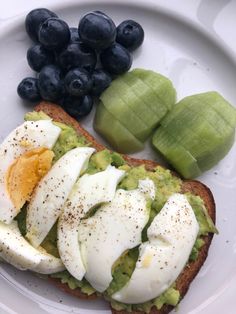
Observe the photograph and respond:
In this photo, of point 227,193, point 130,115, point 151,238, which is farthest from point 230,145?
point 151,238

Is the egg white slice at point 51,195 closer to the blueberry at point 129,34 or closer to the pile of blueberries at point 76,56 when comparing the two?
the pile of blueberries at point 76,56

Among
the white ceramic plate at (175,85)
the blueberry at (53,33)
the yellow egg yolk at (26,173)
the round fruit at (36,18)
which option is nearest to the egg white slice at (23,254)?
the yellow egg yolk at (26,173)

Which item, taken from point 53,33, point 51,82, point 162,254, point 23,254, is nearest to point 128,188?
point 162,254

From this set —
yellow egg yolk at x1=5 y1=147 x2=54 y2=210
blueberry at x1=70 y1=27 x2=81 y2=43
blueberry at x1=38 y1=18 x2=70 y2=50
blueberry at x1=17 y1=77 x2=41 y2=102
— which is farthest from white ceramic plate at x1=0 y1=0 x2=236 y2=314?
yellow egg yolk at x1=5 y1=147 x2=54 y2=210

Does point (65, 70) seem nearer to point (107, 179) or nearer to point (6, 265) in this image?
point (107, 179)

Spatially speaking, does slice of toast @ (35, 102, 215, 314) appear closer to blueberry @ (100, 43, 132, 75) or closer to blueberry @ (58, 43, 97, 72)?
blueberry @ (58, 43, 97, 72)
